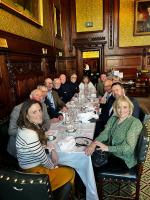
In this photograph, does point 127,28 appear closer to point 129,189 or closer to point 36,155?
point 129,189

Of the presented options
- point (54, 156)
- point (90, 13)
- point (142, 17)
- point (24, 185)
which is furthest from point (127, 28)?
point (24, 185)

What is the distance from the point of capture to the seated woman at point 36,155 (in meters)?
1.68

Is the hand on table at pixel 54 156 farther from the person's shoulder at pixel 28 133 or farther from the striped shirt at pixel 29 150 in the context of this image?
the person's shoulder at pixel 28 133

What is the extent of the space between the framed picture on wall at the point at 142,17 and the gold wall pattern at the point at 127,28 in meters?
0.16

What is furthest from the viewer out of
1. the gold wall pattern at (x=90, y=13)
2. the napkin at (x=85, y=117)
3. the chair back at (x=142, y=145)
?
the gold wall pattern at (x=90, y=13)

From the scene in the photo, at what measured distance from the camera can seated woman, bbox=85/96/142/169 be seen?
1901 millimetres

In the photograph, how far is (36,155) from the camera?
1718 mm

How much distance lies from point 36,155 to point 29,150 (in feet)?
0.28

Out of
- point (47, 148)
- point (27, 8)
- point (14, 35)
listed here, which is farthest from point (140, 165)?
point (27, 8)

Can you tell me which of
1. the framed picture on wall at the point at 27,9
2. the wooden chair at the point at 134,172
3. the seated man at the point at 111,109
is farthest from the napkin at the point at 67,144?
the framed picture on wall at the point at 27,9

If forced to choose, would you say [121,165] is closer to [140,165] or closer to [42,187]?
[140,165]

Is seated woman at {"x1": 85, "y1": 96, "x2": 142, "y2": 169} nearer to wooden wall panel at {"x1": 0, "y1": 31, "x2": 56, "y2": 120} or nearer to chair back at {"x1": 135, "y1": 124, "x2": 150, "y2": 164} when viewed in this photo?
chair back at {"x1": 135, "y1": 124, "x2": 150, "y2": 164}

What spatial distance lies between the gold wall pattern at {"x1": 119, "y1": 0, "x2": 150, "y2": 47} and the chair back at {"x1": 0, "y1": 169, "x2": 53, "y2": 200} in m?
7.89

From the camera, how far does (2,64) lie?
2916 mm
